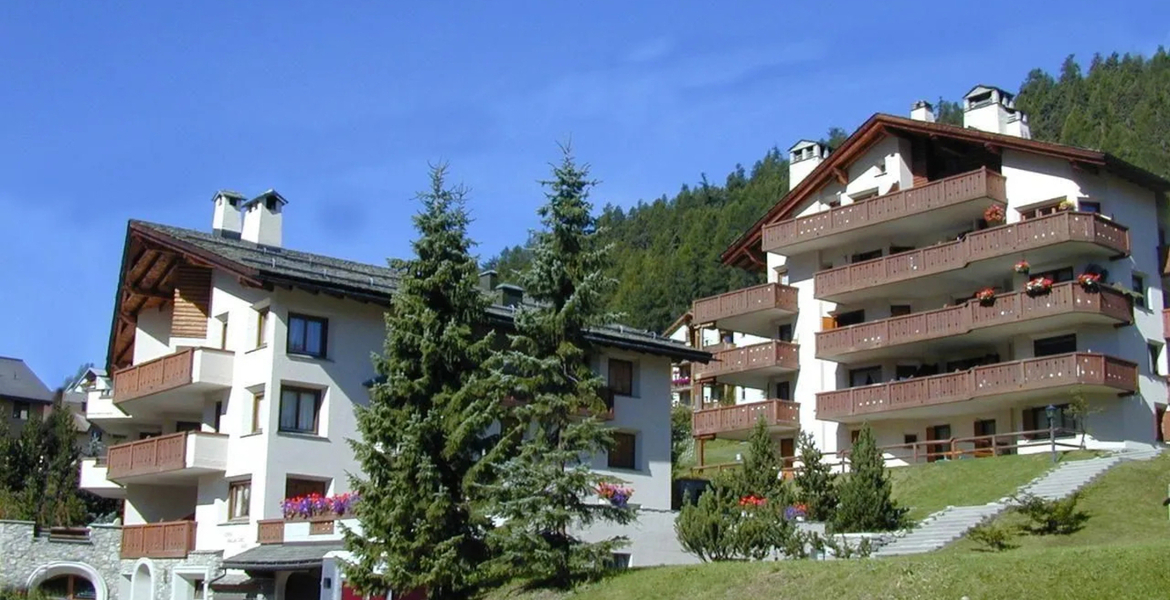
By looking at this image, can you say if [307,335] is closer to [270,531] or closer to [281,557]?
[270,531]

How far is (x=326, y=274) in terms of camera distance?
3931 cm

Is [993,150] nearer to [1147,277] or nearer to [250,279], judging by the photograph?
[1147,277]

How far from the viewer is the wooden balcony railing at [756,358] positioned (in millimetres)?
53344

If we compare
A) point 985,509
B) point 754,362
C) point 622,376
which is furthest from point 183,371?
point 754,362

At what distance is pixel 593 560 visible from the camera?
86.9ft

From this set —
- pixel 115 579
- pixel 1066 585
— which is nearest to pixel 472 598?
pixel 1066 585

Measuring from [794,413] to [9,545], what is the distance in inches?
1072

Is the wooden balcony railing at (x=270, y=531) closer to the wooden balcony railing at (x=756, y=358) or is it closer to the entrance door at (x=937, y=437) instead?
the wooden balcony railing at (x=756, y=358)

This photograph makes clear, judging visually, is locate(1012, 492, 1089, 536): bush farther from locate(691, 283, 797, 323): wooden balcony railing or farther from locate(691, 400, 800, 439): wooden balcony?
locate(691, 283, 797, 323): wooden balcony railing

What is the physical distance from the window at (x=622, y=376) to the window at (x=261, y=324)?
1059cm

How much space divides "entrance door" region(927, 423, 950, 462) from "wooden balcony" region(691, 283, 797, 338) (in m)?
7.55

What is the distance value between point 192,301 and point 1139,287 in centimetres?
3053

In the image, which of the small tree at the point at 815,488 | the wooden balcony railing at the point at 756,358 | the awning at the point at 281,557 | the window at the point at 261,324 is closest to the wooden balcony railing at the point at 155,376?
the window at the point at 261,324

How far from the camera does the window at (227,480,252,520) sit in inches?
1501
